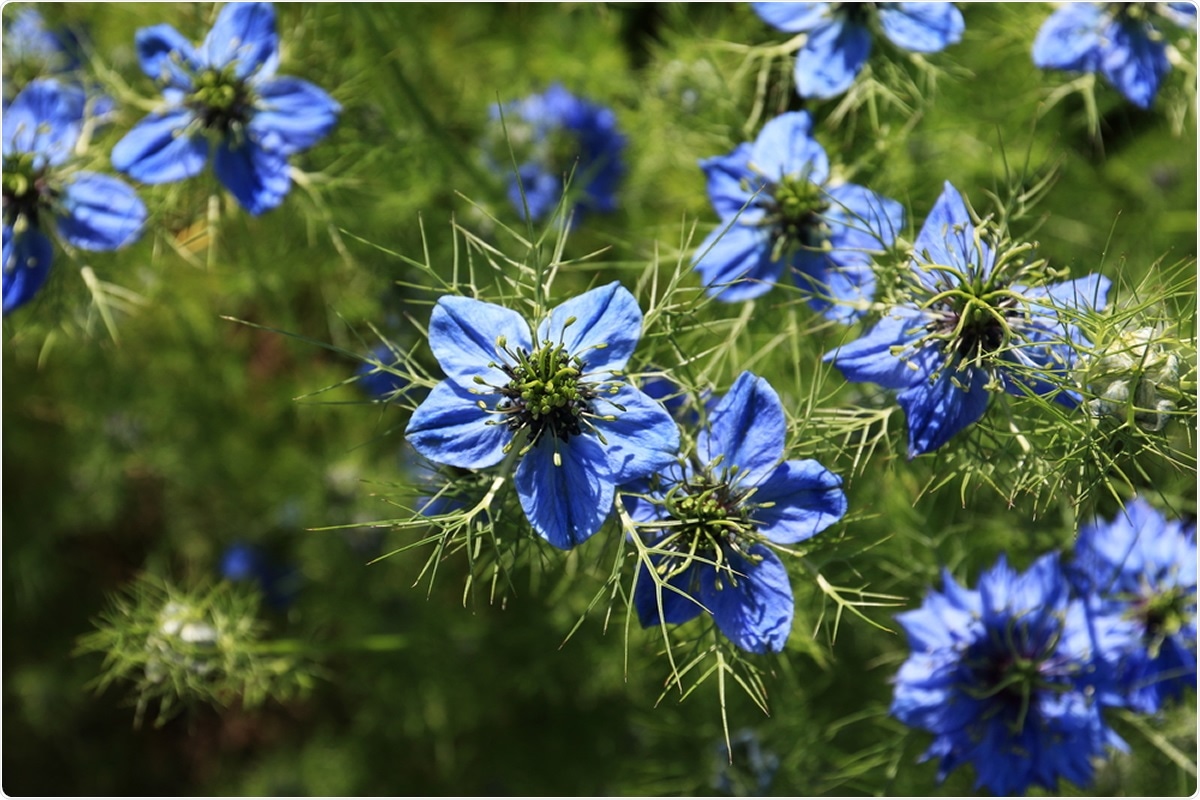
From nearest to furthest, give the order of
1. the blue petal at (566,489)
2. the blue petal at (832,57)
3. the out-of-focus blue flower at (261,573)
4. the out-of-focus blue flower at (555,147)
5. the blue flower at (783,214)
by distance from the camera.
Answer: the blue petal at (566,489), the blue flower at (783,214), the blue petal at (832,57), the out-of-focus blue flower at (555,147), the out-of-focus blue flower at (261,573)

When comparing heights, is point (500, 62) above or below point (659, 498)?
above

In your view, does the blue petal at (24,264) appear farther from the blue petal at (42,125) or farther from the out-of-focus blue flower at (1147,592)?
the out-of-focus blue flower at (1147,592)

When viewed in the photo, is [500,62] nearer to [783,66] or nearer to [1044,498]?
[783,66]

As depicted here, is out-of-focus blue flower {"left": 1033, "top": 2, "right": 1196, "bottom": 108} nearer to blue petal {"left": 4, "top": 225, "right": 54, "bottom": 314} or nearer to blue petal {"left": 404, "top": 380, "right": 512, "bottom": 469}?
blue petal {"left": 404, "top": 380, "right": 512, "bottom": 469}

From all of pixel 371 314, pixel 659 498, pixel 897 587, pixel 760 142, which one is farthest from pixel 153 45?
pixel 897 587

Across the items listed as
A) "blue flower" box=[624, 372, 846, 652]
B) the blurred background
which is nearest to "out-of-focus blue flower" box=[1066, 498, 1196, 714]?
the blurred background

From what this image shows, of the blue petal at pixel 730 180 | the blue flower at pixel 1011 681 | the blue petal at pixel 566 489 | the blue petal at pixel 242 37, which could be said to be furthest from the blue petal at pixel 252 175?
the blue flower at pixel 1011 681

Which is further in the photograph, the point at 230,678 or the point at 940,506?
the point at 940,506
